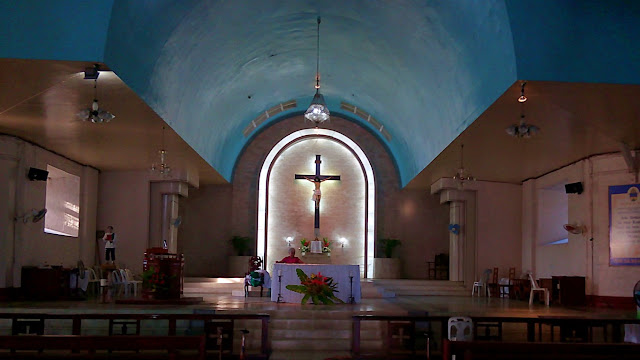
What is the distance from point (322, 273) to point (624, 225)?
6.63 m

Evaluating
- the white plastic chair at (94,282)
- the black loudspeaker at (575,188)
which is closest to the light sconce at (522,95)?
the black loudspeaker at (575,188)

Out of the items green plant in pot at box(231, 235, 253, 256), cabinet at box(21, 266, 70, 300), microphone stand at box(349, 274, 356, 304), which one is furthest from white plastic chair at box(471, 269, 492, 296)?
cabinet at box(21, 266, 70, 300)

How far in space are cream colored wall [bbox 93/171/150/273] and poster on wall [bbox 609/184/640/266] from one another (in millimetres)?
11904

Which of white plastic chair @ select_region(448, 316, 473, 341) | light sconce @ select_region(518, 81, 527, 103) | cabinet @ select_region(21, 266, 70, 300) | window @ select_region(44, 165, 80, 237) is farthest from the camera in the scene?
window @ select_region(44, 165, 80, 237)

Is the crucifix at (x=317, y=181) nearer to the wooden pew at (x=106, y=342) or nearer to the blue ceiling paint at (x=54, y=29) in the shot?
the blue ceiling paint at (x=54, y=29)

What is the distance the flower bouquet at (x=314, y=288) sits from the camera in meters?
14.0

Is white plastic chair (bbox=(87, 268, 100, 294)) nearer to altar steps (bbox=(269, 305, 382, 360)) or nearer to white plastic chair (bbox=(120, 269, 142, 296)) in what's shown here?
white plastic chair (bbox=(120, 269, 142, 296))

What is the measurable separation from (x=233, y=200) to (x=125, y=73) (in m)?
13.0

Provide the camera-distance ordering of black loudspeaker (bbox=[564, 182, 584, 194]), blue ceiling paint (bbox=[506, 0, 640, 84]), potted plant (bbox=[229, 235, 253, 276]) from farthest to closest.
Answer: potted plant (bbox=[229, 235, 253, 276]) → black loudspeaker (bbox=[564, 182, 584, 194]) → blue ceiling paint (bbox=[506, 0, 640, 84])

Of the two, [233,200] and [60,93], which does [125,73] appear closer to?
[60,93]

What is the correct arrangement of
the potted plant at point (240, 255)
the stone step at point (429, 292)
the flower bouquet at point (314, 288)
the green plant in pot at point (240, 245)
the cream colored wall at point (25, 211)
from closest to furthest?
the flower bouquet at point (314, 288)
the cream colored wall at point (25, 211)
the stone step at point (429, 292)
the potted plant at point (240, 255)
the green plant in pot at point (240, 245)

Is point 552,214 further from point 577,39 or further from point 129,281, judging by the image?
point 129,281

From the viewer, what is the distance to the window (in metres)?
17.5

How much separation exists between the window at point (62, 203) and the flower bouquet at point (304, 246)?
7.12 meters
